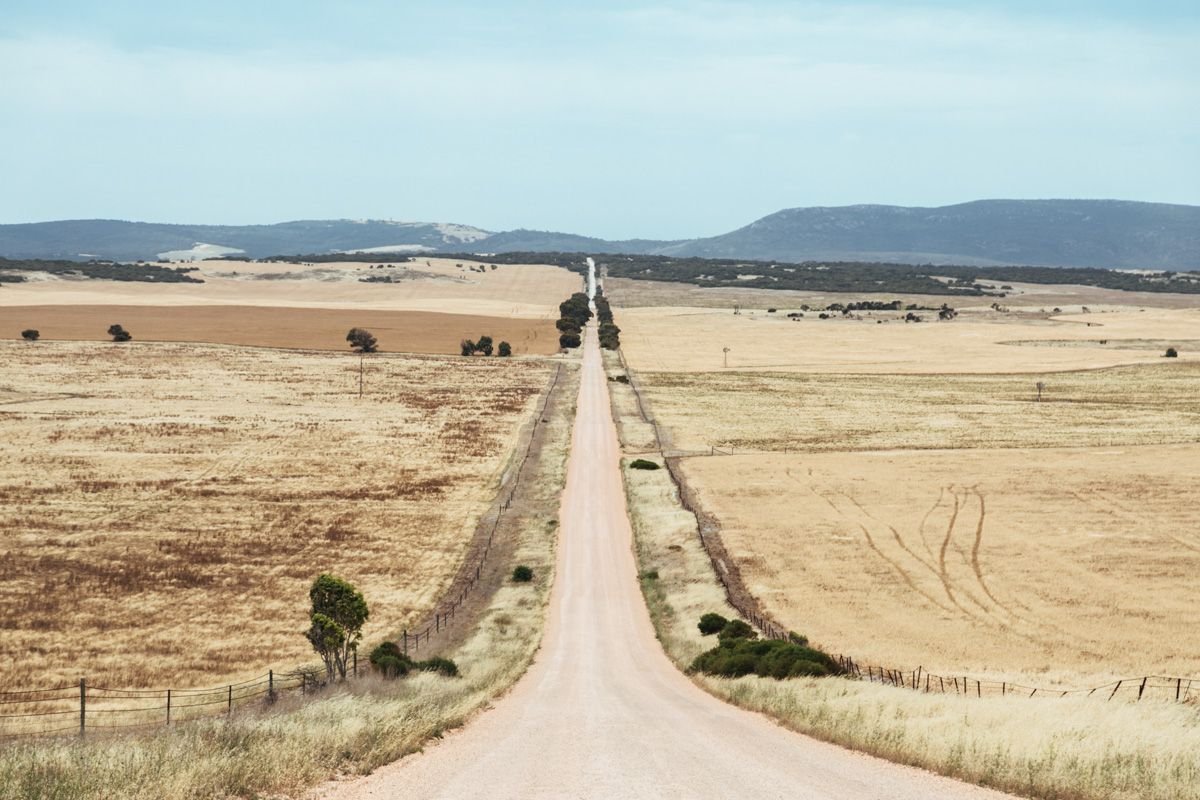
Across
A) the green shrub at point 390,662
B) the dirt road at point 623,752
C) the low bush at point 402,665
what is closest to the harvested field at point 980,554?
the dirt road at point 623,752

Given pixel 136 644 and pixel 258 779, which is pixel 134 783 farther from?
pixel 136 644

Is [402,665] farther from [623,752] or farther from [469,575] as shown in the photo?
[469,575]

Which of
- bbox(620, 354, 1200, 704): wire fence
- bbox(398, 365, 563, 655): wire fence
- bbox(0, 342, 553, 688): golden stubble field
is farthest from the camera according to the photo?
bbox(398, 365, 563, 655): wire fence

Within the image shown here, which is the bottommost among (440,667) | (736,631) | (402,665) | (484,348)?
(736,631)

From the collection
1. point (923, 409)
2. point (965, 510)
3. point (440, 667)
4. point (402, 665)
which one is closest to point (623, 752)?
point (440, 667)

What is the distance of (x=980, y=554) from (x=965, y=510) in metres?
10.5

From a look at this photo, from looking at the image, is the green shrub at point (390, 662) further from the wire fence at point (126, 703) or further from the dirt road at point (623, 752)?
the dirt road at point (623, 752)

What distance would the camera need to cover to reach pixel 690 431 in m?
98.1

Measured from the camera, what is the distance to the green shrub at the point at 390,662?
32.9 m

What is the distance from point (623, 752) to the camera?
67.6 ft

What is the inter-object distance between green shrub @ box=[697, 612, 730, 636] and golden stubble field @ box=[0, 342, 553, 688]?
11.8 m

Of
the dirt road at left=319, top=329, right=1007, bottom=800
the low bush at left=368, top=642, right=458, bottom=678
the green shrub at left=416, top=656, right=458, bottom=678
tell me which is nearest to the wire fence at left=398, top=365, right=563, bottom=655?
the low bush at left=368, top=642, right=458, bottom=678

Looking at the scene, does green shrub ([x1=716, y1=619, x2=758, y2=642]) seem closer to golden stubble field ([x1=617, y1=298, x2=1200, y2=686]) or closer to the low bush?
golden stubble field ([x1=617, y1=298, x2=1200, y2=686])

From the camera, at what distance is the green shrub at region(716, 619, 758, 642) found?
37875 millimetres
